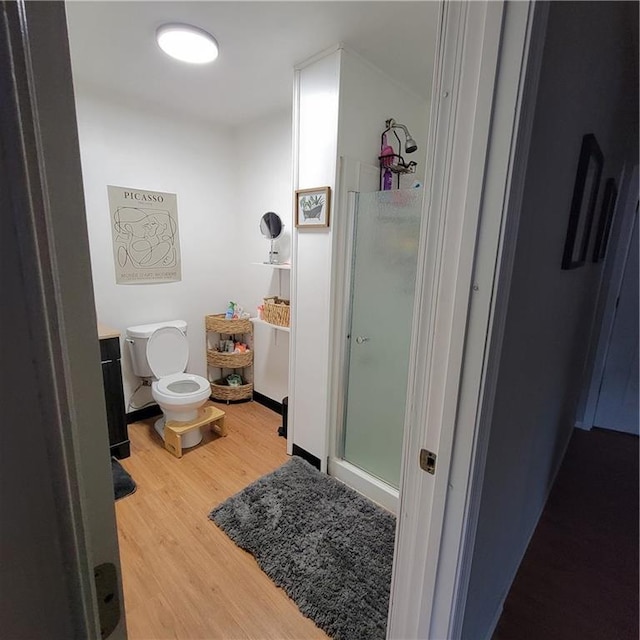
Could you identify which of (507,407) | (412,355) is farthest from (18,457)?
(507,407)

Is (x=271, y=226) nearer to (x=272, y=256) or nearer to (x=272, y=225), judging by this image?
(x=272, y=225)

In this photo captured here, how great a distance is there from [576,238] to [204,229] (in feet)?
8.38

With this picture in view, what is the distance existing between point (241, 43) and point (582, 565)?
2.94 metres

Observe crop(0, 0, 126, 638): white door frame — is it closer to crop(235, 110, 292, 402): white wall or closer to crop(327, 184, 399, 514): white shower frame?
crop(327, 184, 399, 514): white shower frame

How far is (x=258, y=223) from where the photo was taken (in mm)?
2949

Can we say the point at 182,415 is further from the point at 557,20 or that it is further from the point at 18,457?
the point at 557,20

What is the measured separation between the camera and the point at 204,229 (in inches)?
116

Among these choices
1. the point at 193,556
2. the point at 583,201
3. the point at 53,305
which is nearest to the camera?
the point at 53,305

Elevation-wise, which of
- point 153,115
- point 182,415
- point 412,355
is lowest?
point 182,415

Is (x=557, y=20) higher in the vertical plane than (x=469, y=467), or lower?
higher

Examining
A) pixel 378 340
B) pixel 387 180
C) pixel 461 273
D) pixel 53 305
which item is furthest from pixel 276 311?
pixel 53 305

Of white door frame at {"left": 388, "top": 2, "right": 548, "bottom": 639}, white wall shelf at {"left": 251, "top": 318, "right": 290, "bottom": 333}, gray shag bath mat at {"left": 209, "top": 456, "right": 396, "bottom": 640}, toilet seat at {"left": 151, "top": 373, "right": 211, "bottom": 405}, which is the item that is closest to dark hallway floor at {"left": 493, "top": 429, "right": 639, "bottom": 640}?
gray shag bath mat at {"left": 209, "top": 456, "right": 396, "bottom": 640}

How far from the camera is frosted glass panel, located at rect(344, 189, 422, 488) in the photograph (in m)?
1.81

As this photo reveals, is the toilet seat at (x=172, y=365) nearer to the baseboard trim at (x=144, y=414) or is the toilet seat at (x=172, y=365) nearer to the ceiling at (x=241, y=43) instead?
the baseboard trim at (x=144, y=414)
